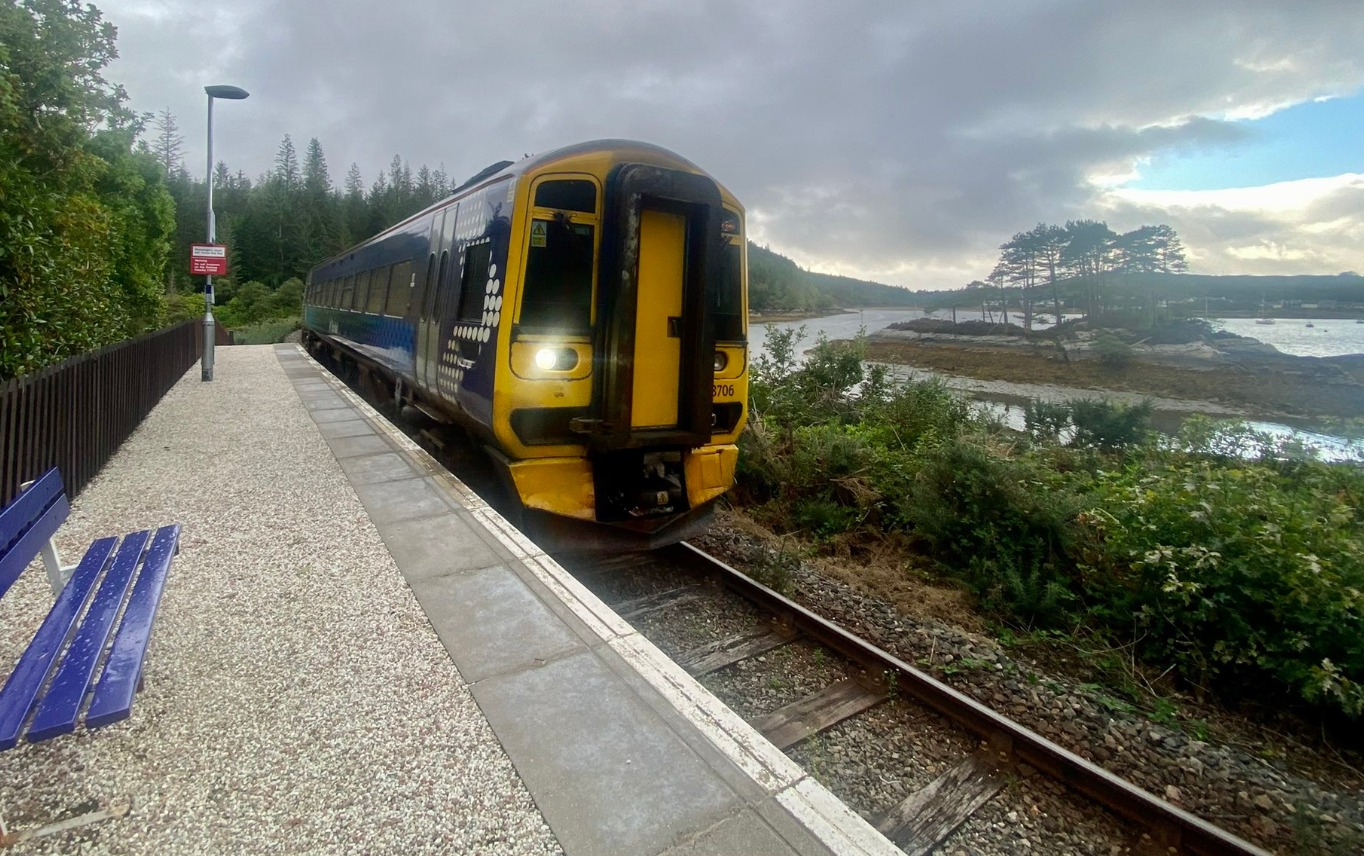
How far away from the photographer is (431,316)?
6.43 metres

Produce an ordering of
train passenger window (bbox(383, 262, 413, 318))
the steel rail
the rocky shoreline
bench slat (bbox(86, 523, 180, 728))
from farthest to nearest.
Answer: the rocky shoreline, train passenger window (bbox(383, 262, 413, 318)), the steel rail, bench slat (bbox(86, 523, 180, 728))

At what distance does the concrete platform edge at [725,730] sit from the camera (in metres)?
1.98

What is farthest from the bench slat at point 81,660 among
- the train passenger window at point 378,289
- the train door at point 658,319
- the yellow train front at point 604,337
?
the train passenger window at point 378,289

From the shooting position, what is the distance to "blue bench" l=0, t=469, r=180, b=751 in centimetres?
188

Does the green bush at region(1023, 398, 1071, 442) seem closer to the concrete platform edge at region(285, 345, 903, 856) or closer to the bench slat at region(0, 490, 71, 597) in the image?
the concrete platform edge at region(285, 345, 903, 856)

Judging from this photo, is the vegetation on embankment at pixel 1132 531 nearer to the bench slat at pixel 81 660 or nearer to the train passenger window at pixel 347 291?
the bench slat at pixel 81 660

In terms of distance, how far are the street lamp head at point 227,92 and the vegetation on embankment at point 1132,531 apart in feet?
40.3

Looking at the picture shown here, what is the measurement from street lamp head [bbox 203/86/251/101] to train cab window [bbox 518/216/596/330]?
1215 centimetres

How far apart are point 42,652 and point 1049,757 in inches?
161

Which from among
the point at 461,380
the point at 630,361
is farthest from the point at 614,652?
the point at 461,380

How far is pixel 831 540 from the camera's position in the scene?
6.94 metres

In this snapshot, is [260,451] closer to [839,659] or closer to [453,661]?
[453,661]

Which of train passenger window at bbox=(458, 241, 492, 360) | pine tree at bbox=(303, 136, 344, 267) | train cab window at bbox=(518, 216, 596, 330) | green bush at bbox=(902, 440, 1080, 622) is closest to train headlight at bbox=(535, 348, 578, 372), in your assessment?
train cab window at bbox=(518, 216, 596, 330)

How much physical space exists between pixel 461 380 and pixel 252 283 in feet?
194
